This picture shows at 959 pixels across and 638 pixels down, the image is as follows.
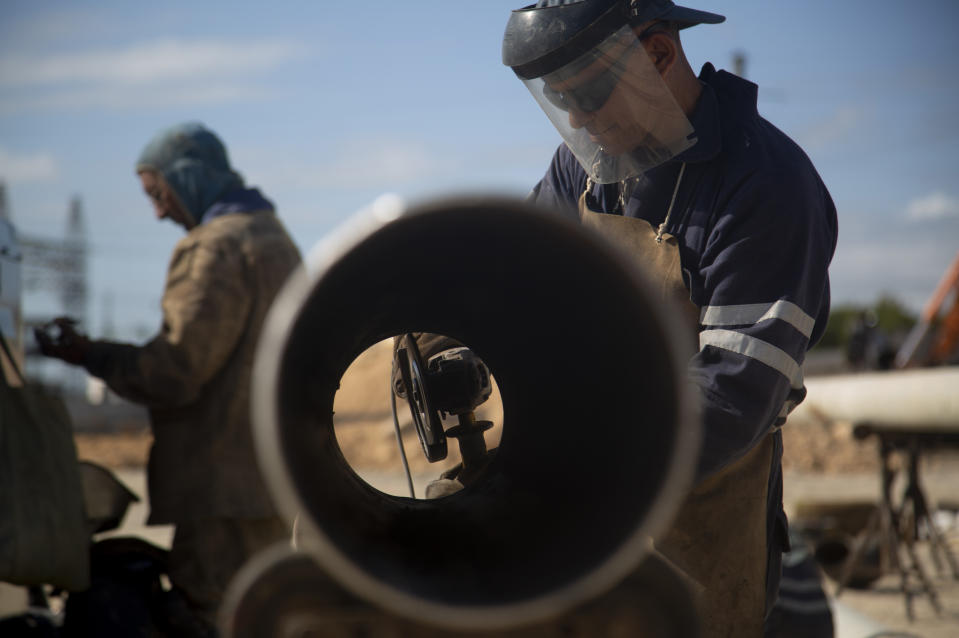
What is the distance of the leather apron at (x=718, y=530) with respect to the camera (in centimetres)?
183

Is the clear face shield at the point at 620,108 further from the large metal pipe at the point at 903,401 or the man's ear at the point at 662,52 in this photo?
the large metal pipe at the point at 903,401

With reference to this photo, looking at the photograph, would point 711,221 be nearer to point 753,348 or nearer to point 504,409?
point 753,348

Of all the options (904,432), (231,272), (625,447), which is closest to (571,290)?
(625,447)

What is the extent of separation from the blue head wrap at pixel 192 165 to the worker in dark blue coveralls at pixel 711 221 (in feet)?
6.53

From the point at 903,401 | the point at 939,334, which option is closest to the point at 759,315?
the point at 903,401

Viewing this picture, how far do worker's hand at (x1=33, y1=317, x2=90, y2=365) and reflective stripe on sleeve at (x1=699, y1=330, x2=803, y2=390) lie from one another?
2349 millimetres

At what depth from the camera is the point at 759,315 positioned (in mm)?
1662

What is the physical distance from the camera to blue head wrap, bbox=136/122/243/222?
3.72 metres

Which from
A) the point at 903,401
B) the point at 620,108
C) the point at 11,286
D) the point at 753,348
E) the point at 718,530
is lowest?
the point at 903,401

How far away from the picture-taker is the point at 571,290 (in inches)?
49.1

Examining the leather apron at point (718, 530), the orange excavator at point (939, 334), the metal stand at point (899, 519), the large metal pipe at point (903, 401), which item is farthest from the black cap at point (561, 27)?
the orange excavator at point (939, 334)

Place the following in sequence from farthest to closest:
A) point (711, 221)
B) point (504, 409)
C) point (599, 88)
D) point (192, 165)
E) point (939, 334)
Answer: point (939, 334)
point (192, 165)
point (599, 88)
point (711, 221)
point (504, 409)

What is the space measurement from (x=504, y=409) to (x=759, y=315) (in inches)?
19.9

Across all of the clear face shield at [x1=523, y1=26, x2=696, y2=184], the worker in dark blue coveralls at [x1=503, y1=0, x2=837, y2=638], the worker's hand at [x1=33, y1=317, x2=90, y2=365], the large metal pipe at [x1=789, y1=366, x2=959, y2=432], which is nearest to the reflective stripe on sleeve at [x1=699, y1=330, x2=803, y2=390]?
the worker in dark blue coveralls at [x1=503, y1=0, x2=837, y2=638]
